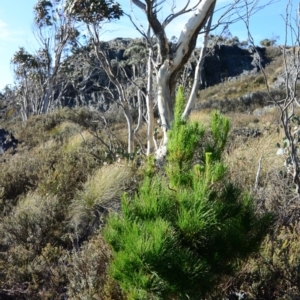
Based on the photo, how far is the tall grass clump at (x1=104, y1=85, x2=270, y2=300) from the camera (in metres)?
2.55

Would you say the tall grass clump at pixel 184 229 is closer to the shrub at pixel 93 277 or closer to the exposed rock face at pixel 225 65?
the shrub at pixel 93 277

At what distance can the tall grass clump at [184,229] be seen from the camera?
2551 mm

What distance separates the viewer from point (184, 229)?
2670 mm

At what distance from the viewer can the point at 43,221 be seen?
4.87m

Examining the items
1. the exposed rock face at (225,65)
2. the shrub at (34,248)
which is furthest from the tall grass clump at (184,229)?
the exposed rock face at (225,65)

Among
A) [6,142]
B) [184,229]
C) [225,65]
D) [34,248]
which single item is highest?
[225,65]

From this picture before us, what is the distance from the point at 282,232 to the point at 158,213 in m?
1.59

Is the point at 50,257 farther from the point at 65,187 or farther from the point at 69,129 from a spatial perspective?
the point at 69,129

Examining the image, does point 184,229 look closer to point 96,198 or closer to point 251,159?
point 96,198

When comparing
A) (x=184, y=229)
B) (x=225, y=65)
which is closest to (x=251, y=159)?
(x=184, y=229)

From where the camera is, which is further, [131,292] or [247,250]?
[247,250]

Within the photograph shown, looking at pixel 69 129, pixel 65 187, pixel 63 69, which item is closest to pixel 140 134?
pixel 69 129

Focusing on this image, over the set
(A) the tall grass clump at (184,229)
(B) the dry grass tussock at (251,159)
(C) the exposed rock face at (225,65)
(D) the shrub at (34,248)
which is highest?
(C) the exposed rock face at (225,65)

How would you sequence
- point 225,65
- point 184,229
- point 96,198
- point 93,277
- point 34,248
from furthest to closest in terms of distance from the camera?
point 225,65
point 96,198
point 34,248
point 93,277
point 184,229
